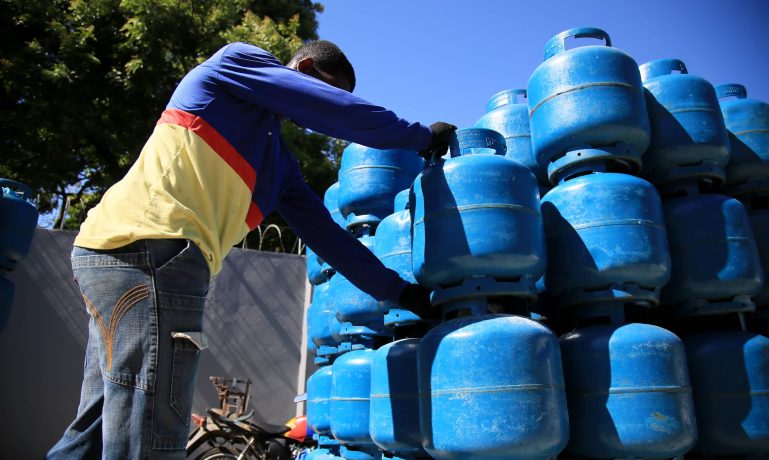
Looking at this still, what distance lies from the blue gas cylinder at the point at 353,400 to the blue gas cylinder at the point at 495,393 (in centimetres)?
89

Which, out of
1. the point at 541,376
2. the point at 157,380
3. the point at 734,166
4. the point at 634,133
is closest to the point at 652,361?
the point at 541,376

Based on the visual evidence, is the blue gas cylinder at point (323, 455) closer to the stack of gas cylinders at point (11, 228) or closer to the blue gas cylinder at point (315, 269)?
the blue gas cylinder at point (315, 269)

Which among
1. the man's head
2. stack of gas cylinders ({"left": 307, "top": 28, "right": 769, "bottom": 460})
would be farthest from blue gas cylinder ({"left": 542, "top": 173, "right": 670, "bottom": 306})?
the man's head

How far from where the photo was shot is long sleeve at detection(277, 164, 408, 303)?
217 cm

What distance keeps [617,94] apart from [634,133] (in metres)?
0.18

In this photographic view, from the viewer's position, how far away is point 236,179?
157 cm

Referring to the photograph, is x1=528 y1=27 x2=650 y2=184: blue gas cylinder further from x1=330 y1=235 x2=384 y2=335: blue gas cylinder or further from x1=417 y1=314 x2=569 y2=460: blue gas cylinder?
x1=330 y1=235 x2=384 y2=335: blue gas cylinder

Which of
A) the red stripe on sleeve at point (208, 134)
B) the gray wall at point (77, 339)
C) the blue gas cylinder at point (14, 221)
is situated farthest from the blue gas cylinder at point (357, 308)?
the gray wall at point (77, 339)

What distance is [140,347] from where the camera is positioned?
1.31 m

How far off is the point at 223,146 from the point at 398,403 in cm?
121

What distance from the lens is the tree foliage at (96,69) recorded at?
8680 millimetres

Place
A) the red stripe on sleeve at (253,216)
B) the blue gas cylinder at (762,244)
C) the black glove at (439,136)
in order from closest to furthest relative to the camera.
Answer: the red stripe on sleeve at (253,216), the black glove at (439,136), the blue gas cylinder at (762,244)

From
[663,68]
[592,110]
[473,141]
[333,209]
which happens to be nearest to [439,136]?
[473,141]

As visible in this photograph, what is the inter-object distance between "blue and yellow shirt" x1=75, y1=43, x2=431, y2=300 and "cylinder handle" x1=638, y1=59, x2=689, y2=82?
167 cm
